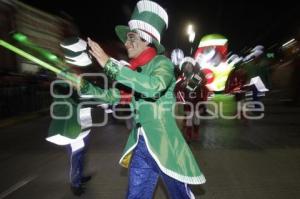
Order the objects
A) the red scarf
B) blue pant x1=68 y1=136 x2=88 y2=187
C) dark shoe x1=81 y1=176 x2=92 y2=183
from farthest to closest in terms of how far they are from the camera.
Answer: dark shoe x1=81 y1=176 x2=92 y2=183 → blue pant x1=68 y1=136 x2=88 y2=187 → the red scarf

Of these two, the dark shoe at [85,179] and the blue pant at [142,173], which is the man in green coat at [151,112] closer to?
the blue pant at [142,173]

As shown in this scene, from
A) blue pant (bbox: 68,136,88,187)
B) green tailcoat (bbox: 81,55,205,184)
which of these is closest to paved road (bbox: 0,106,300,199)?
blue pant (bbox: 68,136,88,187)

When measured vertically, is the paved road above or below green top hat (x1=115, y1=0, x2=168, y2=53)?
below

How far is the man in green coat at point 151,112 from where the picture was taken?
2.74 m

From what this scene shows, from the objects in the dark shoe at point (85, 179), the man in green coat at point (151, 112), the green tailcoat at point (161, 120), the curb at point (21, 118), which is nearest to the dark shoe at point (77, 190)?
the dark shoe at point (85, 179)

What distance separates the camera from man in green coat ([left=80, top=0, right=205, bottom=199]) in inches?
108

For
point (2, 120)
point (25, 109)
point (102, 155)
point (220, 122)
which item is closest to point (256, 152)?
point (102, 155)

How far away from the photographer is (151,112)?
3.03 meters

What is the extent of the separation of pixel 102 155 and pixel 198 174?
4.57 m

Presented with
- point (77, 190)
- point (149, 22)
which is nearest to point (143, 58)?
point (149, 22)

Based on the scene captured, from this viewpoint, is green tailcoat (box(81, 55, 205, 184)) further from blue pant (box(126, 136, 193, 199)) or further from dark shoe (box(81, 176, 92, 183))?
dark shoe (box(81, 176, 92, 183))

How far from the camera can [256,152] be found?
7234mm

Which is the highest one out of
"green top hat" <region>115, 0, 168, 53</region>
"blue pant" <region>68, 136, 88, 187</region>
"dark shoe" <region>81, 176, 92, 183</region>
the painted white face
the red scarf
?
"green top hat" <region>115, 0, 168, 53</region>

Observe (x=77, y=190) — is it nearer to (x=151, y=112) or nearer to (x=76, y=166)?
(x=76, y=166)
